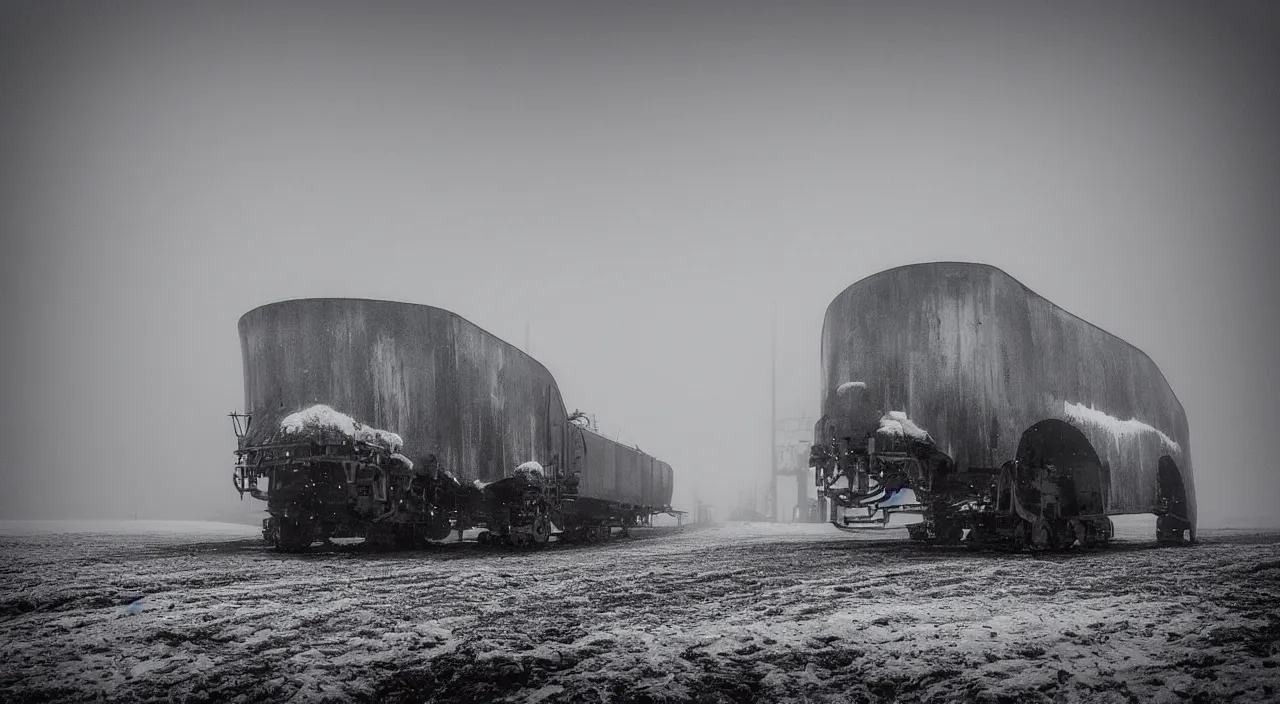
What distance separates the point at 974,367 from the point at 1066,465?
2744 mm

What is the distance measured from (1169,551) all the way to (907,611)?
8.69 meters

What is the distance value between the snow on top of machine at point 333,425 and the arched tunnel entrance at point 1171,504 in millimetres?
13493

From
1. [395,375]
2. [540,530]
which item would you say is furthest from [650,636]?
[540,530]

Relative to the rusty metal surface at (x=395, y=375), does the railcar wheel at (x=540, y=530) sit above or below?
below

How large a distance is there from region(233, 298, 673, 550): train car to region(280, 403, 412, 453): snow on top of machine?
0.06 ft

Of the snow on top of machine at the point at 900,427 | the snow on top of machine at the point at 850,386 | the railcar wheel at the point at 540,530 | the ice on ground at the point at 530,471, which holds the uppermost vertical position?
the snow on top of machine at the point at 850,386

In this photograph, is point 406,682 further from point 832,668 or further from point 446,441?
point 446,441

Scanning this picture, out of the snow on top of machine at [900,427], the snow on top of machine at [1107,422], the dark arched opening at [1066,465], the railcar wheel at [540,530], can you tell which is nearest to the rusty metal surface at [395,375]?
the railcar wheel at [540,530]

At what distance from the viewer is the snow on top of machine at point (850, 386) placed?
12.6 metres

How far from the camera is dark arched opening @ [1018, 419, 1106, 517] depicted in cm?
1201

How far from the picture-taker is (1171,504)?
1530 cm

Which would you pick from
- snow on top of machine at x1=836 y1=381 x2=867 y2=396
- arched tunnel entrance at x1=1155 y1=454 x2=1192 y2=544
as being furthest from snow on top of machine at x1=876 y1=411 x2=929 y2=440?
arched tunnel entrance at x1=1155 y1=454 x2=1192 y2=544

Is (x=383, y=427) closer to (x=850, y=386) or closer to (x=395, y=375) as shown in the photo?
(x=395, y=375)

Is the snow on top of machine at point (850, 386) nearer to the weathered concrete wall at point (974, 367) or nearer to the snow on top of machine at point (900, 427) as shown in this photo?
the weathered concrete wall at point (974, 367)
